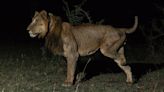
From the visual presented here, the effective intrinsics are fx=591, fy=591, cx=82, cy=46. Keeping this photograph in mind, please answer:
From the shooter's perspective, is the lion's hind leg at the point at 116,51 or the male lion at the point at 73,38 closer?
the male lion at the point at 73,38

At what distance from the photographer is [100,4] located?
36344 mm

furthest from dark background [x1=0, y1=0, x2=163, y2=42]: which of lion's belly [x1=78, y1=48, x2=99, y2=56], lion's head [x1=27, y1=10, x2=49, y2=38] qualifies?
lion's head [x1=27, y1=10, x2=49, y2=38]

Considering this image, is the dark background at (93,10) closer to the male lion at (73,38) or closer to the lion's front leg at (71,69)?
the male lion at (73,38)

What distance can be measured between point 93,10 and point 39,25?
23.5 metres

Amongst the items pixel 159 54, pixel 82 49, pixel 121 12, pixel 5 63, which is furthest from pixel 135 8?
pixel 82 49

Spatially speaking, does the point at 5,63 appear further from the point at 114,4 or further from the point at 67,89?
the point at 114,4

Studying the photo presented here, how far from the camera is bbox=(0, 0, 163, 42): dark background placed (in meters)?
31.5

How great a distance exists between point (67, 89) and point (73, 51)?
88cm

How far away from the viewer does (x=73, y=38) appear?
1184cm

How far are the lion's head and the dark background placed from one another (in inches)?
702

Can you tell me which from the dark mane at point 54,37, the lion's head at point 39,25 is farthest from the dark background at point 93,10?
the lion's head at point 39,25

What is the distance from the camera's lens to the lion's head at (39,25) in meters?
11.3

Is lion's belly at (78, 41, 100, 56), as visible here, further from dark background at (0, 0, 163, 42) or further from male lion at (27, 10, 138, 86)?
dark background at (0, 0, 163, 42)

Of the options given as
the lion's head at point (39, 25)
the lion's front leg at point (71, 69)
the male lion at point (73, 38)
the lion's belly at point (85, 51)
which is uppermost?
the lion's head at point (39, 25)
